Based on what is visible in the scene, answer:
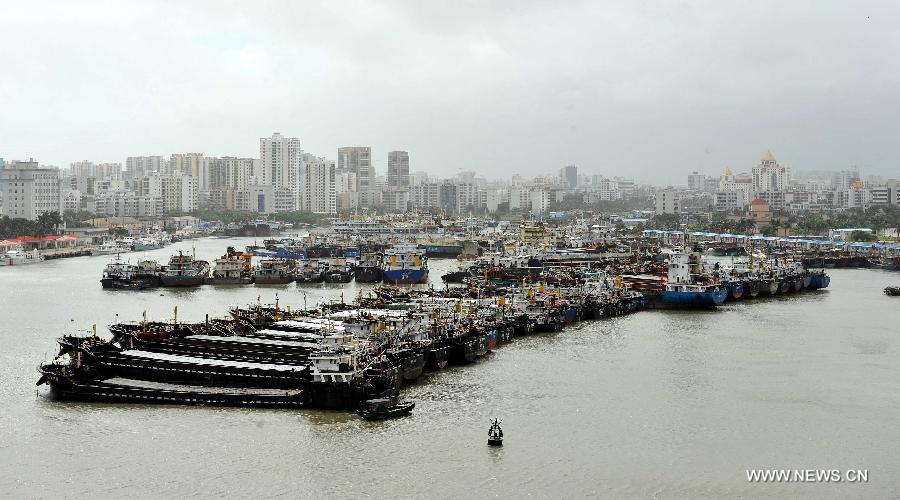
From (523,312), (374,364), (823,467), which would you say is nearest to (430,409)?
(374,364)

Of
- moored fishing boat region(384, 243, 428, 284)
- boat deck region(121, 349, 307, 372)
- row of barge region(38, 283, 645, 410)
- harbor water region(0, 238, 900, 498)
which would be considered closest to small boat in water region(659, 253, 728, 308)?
row of barge region(38, 283, 645, 410)

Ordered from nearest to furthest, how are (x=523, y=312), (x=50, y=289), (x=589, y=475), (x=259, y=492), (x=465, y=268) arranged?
(x=259, y=492) < (x=589, y=475) < (x=523, y=312) < (x=50, y=289) < (x=465, y=268)

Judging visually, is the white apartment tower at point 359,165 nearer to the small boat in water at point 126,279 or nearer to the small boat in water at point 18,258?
the small boat in water at point 18,258

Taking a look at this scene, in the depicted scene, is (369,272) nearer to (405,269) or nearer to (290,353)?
(405,269)

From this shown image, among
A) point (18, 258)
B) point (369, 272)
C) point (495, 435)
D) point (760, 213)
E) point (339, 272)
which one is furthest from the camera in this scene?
point (760, 213)

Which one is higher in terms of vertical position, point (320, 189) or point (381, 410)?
Answer: point (320, 189)

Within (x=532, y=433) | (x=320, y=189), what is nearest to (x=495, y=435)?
(x=532, y=433)

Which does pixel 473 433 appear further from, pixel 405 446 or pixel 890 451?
pixel 890 451
